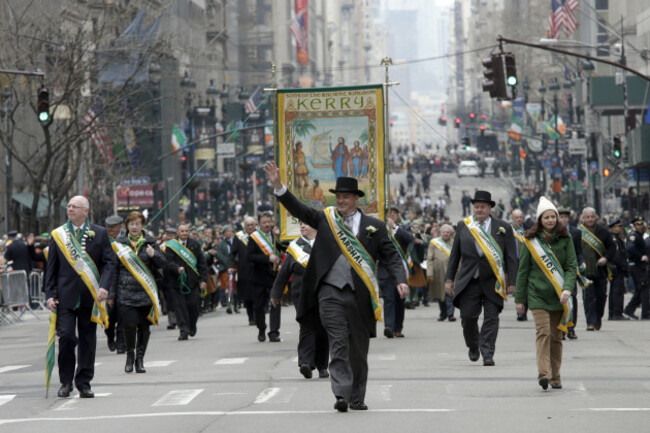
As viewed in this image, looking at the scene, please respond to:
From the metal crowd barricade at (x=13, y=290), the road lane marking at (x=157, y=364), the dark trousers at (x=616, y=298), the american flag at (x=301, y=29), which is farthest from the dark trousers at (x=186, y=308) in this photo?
the american flag at (x=301, y=29)

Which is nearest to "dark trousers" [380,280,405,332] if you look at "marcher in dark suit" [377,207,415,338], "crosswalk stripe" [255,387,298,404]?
"marcher in dark suit" [377,207,415,338]

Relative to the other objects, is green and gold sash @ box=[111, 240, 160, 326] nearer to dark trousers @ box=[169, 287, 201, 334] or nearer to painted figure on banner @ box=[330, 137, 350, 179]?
dark trousers @ box=[169, 287, 201, 334]

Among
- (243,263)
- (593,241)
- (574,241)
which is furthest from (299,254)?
(593,241)

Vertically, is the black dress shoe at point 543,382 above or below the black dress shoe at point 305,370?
above

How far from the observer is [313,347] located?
14.1m

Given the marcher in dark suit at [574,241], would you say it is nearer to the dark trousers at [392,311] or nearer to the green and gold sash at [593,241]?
the green and gold sash at [593,241]

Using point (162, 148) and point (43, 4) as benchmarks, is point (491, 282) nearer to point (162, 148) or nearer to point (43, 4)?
point (43, 4)

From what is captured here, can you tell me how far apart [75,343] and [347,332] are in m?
2.91

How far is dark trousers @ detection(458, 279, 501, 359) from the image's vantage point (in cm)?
1495

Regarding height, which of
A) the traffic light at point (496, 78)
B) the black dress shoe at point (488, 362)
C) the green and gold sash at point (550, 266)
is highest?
the traffic light at point (496, 78)

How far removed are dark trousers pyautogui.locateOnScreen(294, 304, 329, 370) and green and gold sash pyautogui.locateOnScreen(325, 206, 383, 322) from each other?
167 centimetres

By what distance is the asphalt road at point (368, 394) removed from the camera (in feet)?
33.7

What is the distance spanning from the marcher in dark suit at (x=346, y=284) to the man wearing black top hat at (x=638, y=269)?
539 inches

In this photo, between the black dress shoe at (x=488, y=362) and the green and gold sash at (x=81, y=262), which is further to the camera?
the black dress shoe at (x=488, y=362)
